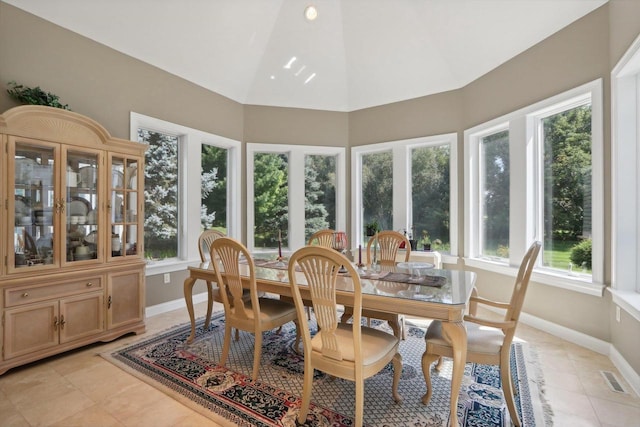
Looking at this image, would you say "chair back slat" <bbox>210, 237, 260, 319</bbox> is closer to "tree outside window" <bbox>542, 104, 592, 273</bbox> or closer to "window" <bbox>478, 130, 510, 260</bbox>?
"tree outside window" <bbox>542, 104, 592, 273</bbox>

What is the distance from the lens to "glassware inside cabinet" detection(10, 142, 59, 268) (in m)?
2.49

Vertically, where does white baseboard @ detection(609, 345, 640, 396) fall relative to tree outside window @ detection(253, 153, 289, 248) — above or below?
below

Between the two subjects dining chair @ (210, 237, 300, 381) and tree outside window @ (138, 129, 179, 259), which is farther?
tree outside window @ (138, 129, 179, 259)

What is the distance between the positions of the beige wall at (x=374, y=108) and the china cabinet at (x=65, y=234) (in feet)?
1.95

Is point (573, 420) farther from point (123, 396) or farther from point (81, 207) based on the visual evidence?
point (81, 207)

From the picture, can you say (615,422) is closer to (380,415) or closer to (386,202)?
(380,415)

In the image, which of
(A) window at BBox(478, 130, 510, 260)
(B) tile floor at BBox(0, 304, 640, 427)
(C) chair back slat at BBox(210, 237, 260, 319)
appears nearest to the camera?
(B) tile floor at BBox(0, 304, 640, 427)

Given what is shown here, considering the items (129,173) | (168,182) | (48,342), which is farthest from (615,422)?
(168,182)

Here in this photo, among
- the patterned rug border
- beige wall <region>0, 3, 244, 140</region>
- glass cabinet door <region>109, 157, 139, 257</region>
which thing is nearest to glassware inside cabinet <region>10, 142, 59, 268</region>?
glass cabinet door <region>109, 157, 139, 257</region>

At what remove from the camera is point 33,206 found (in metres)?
2.60

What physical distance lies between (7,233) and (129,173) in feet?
3.60

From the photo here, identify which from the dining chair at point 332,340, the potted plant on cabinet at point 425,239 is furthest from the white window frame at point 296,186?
the dining chair at point 332,340

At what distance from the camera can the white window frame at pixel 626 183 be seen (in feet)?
8.32

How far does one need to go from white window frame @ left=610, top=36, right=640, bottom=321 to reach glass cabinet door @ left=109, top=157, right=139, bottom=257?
14.6 feet
